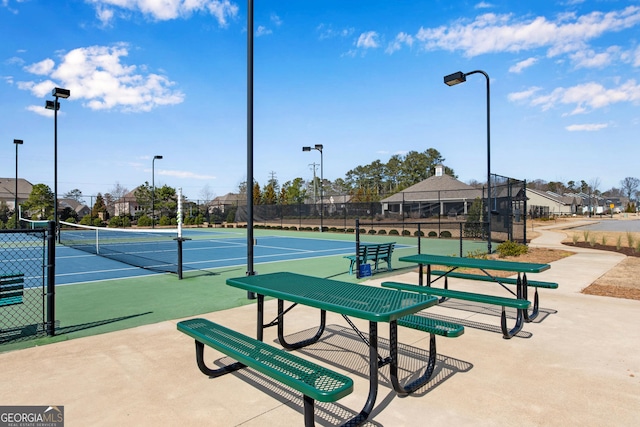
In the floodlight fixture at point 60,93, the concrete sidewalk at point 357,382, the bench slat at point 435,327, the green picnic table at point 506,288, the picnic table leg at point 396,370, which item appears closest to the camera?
the concrete sidewalk at point 357,382

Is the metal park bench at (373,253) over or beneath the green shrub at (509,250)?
over

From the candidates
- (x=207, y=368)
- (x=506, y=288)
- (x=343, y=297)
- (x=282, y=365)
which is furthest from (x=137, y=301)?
(x=506, y=288)

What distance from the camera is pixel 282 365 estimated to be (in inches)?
107

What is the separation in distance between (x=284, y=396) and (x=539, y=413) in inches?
80.6

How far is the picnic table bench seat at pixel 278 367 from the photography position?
7.78 ft

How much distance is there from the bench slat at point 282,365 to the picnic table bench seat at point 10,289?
9.39ft

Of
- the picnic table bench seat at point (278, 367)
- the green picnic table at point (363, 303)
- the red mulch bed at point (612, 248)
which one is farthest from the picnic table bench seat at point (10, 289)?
the red mulch bed at point (612, 248)

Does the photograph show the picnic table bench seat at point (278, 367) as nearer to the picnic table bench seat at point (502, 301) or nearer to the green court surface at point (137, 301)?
the green court surface at point (137, 301)

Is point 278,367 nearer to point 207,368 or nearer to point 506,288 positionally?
point 207,368

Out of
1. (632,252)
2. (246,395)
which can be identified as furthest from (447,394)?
(632,252)

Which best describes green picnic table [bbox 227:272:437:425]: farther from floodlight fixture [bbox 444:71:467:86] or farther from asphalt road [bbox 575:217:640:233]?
asphalt road [bbox 575:217:640:233]

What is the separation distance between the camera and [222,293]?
7551mm

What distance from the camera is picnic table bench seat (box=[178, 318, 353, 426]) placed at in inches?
93.4

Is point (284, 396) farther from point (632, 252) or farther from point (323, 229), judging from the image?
point (323, 229)
